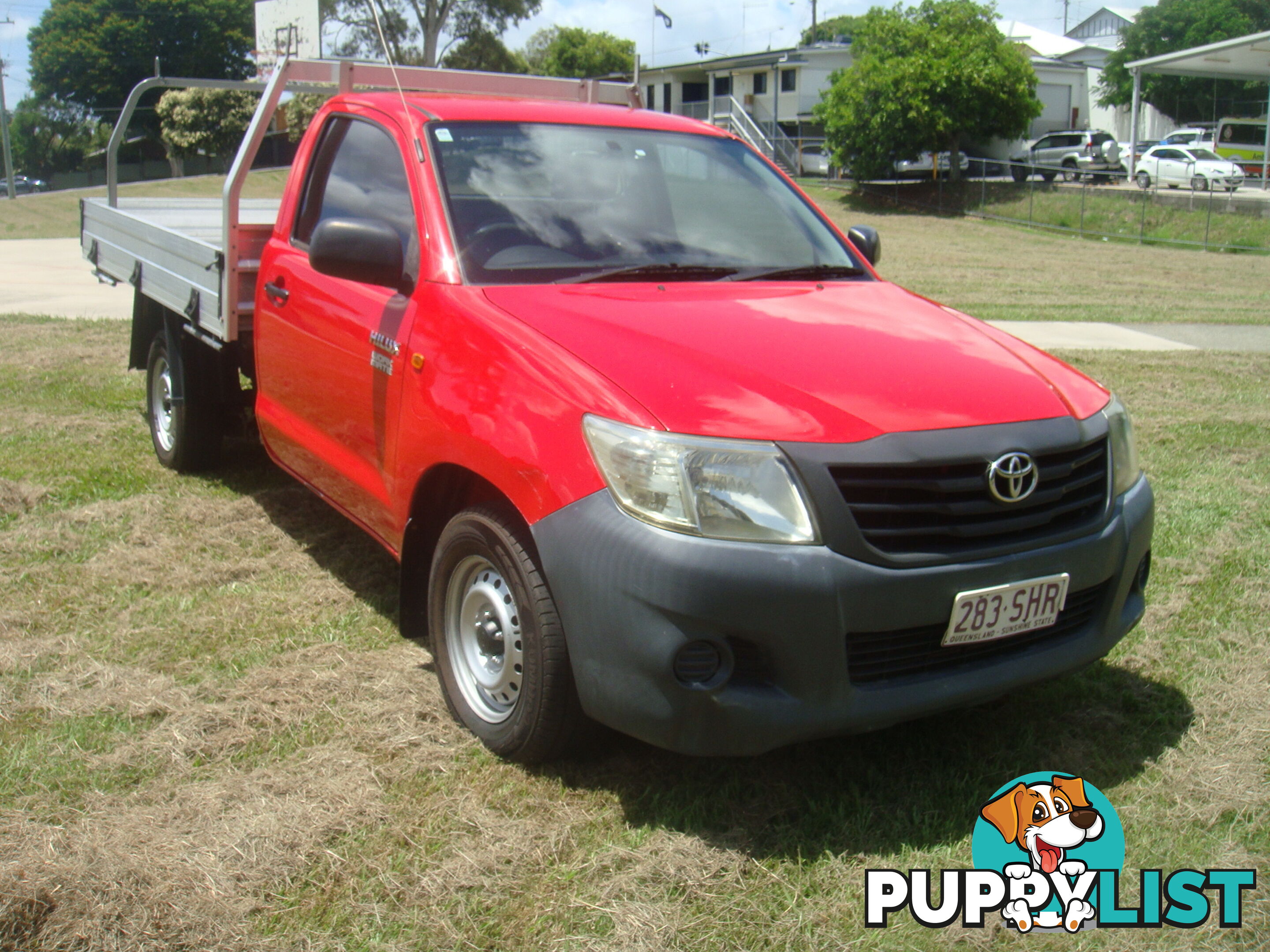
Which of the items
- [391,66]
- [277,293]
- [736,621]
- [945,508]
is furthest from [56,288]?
[945,508]

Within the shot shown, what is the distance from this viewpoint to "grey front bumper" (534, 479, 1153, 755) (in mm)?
2641

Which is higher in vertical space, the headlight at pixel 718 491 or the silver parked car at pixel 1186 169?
the silver parked car at pixel 1186 169

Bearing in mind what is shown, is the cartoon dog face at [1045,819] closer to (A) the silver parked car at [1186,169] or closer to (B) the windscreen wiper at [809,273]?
(B) the windscreen wiper at [809,273]

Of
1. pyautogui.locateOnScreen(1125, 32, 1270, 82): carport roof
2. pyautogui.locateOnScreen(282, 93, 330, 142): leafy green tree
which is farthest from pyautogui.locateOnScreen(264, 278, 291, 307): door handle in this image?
pyautogui.locateOnScreen(1125, 32, 1270, 82): carport roof

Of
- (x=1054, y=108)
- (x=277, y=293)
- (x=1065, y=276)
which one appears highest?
(x=1054, y=108)

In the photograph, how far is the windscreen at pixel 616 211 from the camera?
3.74 m

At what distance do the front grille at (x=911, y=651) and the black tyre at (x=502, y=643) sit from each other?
2.37 feet

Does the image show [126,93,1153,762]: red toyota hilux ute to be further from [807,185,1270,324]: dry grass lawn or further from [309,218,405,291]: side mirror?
[807,185,1270,324]: dry grass lawn

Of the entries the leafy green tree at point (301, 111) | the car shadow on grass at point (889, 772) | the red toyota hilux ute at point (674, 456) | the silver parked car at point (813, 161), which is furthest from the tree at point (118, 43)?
the car shadow on grass at point (889, 772)

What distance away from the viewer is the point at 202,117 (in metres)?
50.5

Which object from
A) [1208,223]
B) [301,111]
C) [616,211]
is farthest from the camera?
[301,111]

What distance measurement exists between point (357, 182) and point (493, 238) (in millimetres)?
933

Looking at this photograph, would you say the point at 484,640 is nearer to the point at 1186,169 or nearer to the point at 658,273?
the point at 658,273

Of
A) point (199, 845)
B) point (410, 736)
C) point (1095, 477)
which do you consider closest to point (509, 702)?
point (410, 736)
